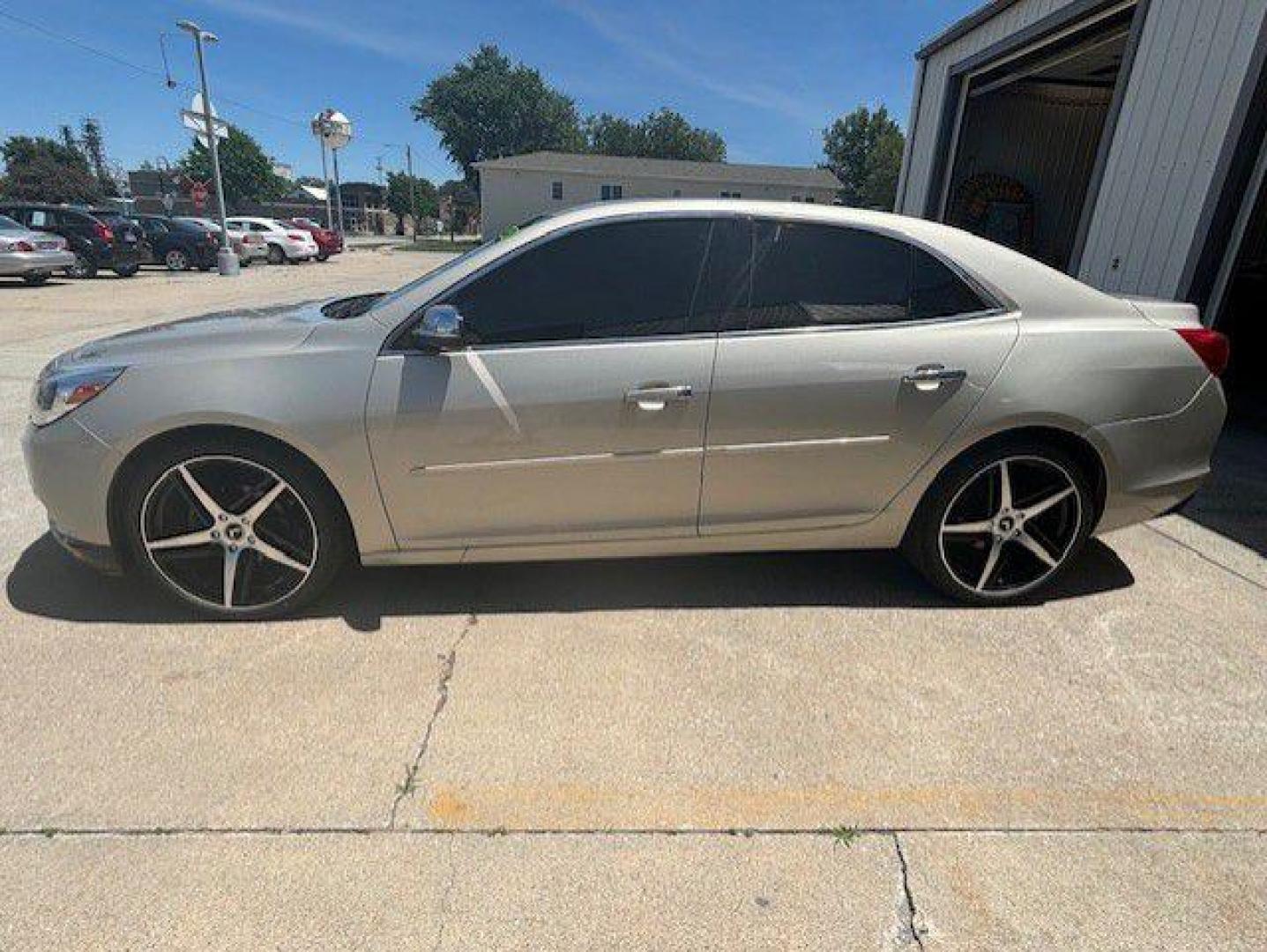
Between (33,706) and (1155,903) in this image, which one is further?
(33,706)

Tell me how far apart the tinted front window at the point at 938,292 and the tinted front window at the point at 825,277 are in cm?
4

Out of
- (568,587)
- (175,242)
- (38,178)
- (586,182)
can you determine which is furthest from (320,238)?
(38,178)

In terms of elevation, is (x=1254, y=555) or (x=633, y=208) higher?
(x=633, y=208)

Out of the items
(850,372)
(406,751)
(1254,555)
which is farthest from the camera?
(1254,555)

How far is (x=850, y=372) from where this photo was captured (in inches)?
102

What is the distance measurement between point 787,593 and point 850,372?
3.39 ft

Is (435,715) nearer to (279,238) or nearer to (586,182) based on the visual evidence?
(279,238)

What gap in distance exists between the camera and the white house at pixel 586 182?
44250 mm

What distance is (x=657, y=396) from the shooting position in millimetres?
2514

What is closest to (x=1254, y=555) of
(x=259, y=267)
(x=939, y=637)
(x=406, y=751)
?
(x=939, y=637)

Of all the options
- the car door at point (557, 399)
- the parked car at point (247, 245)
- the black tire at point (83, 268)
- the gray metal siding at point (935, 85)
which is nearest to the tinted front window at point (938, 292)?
the car door at point (557, 399)

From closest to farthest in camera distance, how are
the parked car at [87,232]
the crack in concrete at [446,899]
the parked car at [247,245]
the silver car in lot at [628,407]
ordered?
the crack in concrete at [446,899], the silver car in lot at [628,407], the parked car at [87,232], the parked car at [247,245]

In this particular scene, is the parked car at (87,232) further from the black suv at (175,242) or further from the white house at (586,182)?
the white house at (586,182)

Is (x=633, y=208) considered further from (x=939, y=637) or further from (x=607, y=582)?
(x=939, y=637)
